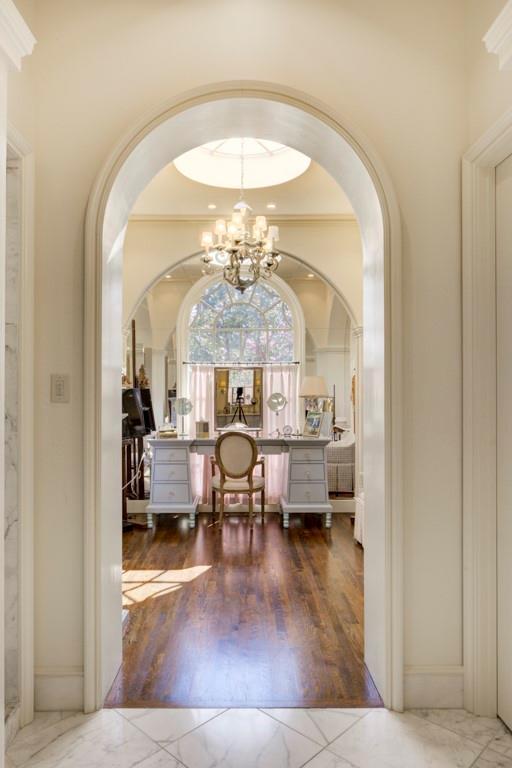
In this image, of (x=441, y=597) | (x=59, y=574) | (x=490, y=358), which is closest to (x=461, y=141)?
(x=490, y=358)

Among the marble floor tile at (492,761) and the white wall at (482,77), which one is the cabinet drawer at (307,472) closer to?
the marble floor tile at (492,761)

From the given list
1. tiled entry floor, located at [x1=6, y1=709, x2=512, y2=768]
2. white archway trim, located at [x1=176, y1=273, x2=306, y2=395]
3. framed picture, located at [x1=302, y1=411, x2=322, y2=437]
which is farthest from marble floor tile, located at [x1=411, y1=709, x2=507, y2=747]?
white archway trim, located at [x1=176, y1=273, x2=306, y2=395]

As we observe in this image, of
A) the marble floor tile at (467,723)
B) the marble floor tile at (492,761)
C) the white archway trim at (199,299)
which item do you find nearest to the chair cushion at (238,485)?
the white archway trim at (199,299)

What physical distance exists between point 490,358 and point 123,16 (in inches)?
81.0

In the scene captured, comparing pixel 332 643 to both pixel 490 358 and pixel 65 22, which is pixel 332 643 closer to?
pixel 490 358

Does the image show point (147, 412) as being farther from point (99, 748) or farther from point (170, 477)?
point (99, 748)

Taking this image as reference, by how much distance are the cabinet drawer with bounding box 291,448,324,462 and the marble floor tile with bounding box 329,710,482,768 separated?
324cm

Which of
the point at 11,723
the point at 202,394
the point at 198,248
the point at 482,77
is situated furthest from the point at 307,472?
the point at 482,77

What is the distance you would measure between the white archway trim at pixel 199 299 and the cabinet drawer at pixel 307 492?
6.82 ft

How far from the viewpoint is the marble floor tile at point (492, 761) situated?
1654mm

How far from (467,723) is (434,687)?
15 cm

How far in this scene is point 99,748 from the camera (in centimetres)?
173

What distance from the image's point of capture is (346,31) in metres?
2.04

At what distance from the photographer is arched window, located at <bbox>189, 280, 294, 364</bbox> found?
688cm
